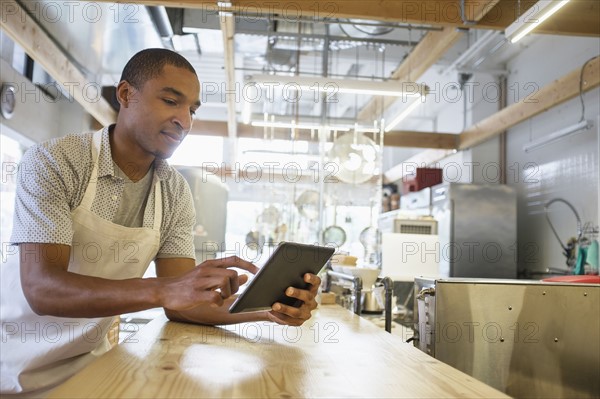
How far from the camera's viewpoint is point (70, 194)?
4.63 feet

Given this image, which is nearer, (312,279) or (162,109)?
(312,279)

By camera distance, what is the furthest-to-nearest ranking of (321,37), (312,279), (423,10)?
(321,37), (423,10), (312,279)

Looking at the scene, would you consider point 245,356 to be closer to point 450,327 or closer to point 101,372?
point 101,372

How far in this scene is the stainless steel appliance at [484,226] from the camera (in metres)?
6.57

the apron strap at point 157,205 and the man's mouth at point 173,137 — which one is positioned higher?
the man's mouth at point 173,137

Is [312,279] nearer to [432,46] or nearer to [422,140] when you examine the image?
[432,46]

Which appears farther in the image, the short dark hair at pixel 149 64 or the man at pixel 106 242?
the short dark hair at pixel 149 64

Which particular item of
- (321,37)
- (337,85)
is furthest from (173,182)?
(321,37)

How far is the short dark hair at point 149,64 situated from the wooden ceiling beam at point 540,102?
411 cm

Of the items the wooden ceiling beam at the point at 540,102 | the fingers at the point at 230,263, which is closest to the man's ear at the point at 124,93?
the fingers at the point at 230,263

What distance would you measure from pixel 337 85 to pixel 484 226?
11.1 ft

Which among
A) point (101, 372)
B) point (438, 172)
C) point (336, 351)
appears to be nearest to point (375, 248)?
point (438, 172)

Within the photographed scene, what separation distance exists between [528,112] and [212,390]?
5.57 meters

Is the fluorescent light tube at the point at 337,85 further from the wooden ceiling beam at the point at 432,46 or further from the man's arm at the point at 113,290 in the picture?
the man's arm at the point at 113,290
